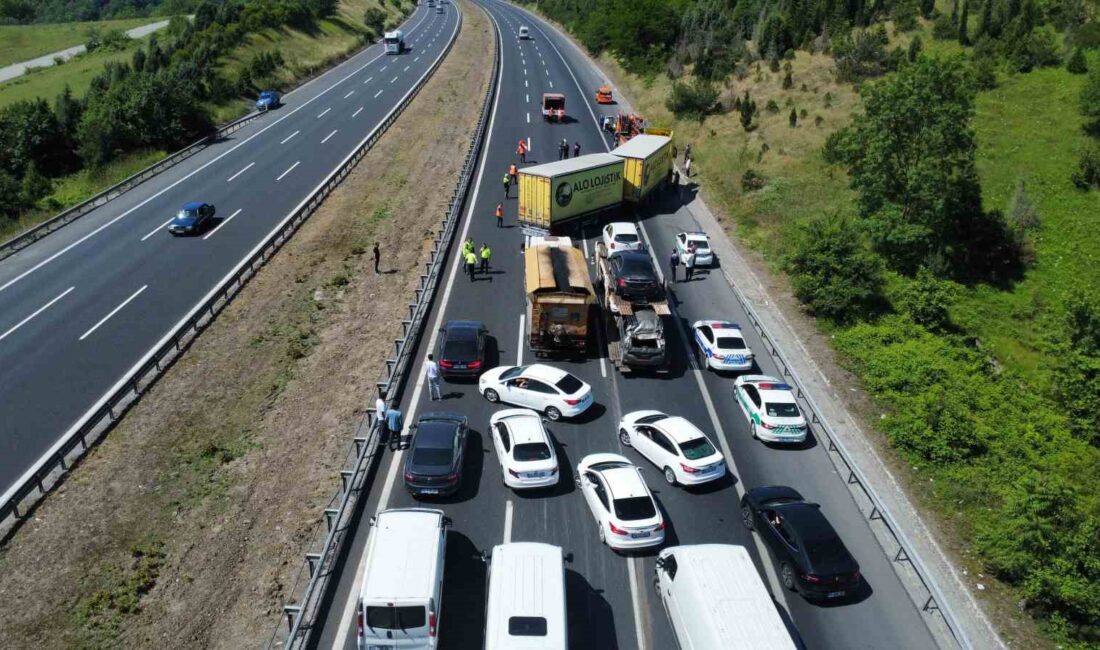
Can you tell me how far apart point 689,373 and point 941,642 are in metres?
12.6

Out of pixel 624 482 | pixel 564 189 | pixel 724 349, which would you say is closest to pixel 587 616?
pixel 624 482

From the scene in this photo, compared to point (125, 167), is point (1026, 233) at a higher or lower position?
higher

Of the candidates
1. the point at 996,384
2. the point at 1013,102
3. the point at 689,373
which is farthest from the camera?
the point at 1013,102

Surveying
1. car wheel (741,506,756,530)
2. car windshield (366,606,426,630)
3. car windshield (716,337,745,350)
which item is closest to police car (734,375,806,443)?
car windshield (716,337,745,350)

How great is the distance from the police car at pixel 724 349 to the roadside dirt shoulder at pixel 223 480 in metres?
12.7

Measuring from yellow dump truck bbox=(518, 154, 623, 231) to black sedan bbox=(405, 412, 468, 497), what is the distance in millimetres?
17478

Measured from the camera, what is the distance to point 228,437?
2338 cm

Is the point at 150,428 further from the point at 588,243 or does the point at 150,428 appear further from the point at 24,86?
the point at 24,86

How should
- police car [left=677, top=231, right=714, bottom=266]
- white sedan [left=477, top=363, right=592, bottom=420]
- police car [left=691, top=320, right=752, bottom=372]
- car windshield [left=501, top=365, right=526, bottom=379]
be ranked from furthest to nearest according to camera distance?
police car [left=677, top=231, right=714, bottom=266] < police car [left=691, top=320, right=752, bottom=372] < car windshield [left=501, top=365, right=526, bottom=379] < white sedan [left=477, top=363, right=592, bottom=420]

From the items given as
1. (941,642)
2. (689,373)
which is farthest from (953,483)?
(689,373)

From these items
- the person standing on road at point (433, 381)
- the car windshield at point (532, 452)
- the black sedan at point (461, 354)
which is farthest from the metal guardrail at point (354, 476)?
the car windshield at point (532, 452)

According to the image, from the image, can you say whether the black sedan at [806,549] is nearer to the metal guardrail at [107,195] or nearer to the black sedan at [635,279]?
the black sedan at [635,279]

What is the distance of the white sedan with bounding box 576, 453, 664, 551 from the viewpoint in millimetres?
18031

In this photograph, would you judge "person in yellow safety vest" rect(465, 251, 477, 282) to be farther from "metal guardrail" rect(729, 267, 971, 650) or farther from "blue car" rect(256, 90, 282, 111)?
"blue car" rect(256, 90, 282, 111)
